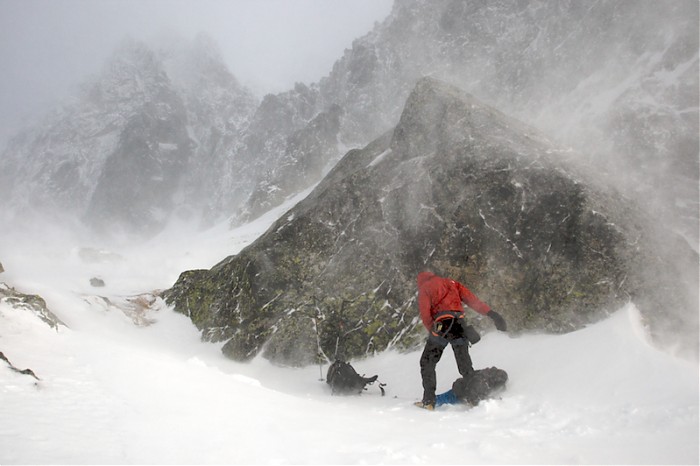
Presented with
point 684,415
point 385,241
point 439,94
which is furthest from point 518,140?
point 684,415

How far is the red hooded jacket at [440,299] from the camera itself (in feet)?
27.2

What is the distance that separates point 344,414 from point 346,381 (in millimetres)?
4178

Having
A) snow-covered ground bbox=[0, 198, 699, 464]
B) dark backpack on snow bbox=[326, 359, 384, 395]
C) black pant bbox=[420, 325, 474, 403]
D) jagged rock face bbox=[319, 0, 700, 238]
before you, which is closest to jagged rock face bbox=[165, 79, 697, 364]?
snow-covered ground bbox=[0, 198, 699, 464]

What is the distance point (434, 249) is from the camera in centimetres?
1505

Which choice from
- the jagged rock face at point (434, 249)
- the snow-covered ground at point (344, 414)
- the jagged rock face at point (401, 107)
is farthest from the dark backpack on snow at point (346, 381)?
the jagged rock face at point (401, 107)

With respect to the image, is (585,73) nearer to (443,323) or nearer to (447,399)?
(443,323)

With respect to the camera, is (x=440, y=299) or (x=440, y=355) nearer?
(x=440, y=355)

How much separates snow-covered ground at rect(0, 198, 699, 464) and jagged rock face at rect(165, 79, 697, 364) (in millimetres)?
1790

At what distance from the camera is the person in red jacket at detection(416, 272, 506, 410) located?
8086 millimetres

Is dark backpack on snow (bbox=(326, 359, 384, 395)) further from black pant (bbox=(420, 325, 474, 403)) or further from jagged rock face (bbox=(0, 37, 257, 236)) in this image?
jagged rock face (bbox=(0, 37, 257, 236))

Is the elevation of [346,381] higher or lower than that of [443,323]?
lower

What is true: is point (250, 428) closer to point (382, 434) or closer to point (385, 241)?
point (382, 434)

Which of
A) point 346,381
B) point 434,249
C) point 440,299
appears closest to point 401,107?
point 434,249

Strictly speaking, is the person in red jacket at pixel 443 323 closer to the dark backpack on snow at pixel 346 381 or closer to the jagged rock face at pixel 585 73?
the dark backpack on snow at pixel 346 381
